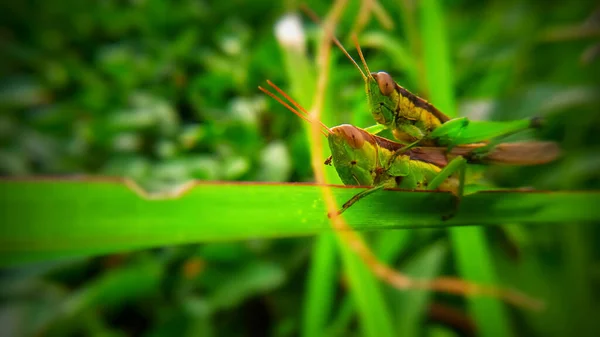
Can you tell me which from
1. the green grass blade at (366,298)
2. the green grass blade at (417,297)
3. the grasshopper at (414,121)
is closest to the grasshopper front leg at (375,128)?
the grasshopper at (414,121)

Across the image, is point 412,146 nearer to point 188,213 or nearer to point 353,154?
point 353,154

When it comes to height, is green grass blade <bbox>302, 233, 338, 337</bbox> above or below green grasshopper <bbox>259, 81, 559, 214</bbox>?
below

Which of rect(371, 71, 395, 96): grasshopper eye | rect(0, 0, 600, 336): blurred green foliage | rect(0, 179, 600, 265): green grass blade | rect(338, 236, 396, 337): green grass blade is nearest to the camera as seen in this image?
rect(0, 179, 600, 265): green grass blade

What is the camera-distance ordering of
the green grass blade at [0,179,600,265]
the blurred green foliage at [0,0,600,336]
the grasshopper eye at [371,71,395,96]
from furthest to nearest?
the blurred green foliage at [0,0,600,336]
the grasshopper eye at [371,71,395,96]
the green grass blade at [0,179,600,265]

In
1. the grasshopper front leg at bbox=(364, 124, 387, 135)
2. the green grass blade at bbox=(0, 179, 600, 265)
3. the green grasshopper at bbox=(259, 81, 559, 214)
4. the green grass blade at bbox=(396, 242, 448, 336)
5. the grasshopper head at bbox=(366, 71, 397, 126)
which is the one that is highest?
the grasshopper head at bbox=(366, 71, 397, 126)

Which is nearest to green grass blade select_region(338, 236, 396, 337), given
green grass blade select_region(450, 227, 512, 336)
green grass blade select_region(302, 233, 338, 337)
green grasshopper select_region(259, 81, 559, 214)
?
green grass blade select_region(302, 233, 338, 337)

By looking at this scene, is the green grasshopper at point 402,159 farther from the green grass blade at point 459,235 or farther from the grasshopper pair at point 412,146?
the green grass blade at point 459,235

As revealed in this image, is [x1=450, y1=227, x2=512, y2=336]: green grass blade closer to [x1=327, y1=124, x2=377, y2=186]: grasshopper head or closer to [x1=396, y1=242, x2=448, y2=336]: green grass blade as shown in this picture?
[x1=396, y1=242, x2=448, y2=336]: green grass blade
